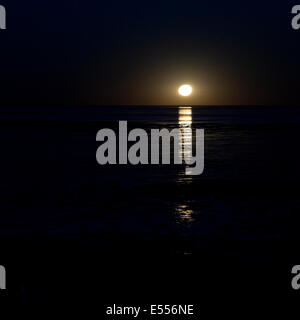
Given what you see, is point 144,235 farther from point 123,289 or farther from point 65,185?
point 65,185

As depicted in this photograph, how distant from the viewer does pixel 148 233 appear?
976 cm

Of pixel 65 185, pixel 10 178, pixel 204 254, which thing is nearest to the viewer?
pixel 204 254

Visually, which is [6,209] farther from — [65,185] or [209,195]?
[209,195]

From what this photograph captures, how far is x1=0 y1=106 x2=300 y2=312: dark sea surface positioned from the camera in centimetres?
716

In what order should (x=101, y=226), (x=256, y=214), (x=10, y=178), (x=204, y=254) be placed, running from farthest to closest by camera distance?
(x=10, y=178)
(x=256, y=214)
(x=101, y=226)
(x=204, y=254)

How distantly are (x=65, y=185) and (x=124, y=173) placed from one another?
130 inches

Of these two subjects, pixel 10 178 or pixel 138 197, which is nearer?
pixel 138 197

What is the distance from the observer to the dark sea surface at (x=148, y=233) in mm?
7160

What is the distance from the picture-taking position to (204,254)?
8.37 metres

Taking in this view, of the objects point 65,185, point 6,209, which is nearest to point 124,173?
Result: point 65,185

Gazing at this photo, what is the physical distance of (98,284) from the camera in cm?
718
